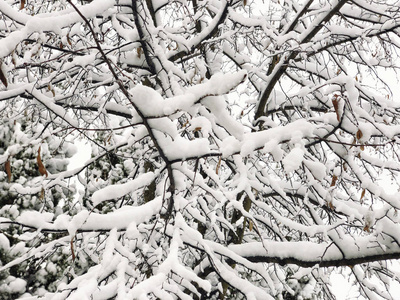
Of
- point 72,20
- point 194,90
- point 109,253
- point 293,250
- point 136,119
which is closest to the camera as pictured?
point 194,90

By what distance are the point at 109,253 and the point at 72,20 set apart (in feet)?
4.13

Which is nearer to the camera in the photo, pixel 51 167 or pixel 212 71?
pixel 212 71

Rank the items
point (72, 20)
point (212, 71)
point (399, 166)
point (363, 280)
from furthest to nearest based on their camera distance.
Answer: point (212, 71), point (363, 280), point (399, 166), point (72, 20)

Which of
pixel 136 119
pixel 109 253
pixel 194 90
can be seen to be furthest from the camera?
pixel 109 253

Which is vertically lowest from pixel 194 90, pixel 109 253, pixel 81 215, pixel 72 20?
pixel 109 253

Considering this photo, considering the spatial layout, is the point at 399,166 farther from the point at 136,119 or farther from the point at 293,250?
the point at 136,119

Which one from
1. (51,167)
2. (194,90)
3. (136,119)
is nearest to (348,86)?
(194,90)

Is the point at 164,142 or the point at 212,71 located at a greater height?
the point at 212,71

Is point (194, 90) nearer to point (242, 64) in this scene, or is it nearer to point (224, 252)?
point (224, 252)

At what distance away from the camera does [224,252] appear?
8.16 feet

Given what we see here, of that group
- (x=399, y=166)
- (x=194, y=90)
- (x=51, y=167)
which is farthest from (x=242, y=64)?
(x=51, y=167)

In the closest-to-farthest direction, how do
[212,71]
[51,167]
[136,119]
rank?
A: [136,119], [212,71], [51,167]

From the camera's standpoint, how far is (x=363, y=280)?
334 centimetres

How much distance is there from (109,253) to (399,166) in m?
2.07
